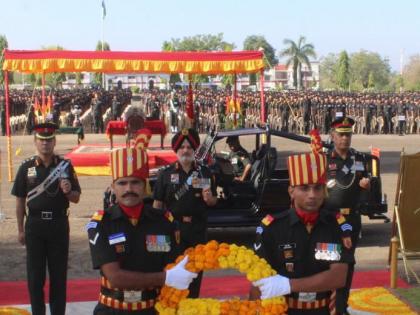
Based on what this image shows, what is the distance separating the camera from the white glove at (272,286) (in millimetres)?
3264

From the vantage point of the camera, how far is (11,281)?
27.7 ft

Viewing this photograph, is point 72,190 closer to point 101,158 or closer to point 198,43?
point 101,158

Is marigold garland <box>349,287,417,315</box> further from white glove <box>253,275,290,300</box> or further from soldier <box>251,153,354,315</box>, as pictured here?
white glove <box>253,275,290,300</box>

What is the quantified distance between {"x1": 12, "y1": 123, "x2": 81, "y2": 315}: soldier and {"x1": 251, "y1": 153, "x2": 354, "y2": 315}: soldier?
3.07 meters

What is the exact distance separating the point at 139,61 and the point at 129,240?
12.2 m

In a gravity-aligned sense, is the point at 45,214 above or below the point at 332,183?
below

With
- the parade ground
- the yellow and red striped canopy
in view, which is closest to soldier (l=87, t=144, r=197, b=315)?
the parade ground

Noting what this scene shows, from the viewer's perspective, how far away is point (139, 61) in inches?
610

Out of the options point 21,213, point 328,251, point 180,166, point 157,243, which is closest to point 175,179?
point 180,166

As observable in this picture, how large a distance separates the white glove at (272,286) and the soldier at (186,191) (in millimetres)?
3180

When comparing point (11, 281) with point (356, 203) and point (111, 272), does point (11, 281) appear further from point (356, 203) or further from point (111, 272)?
point (111, 272)

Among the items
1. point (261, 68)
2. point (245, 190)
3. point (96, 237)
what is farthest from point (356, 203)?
point (261, 68)

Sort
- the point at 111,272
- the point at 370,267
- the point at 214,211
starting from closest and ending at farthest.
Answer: the point at 111,272 < the point at 370,267 < the point at 214,211

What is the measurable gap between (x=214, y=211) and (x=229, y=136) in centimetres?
117
